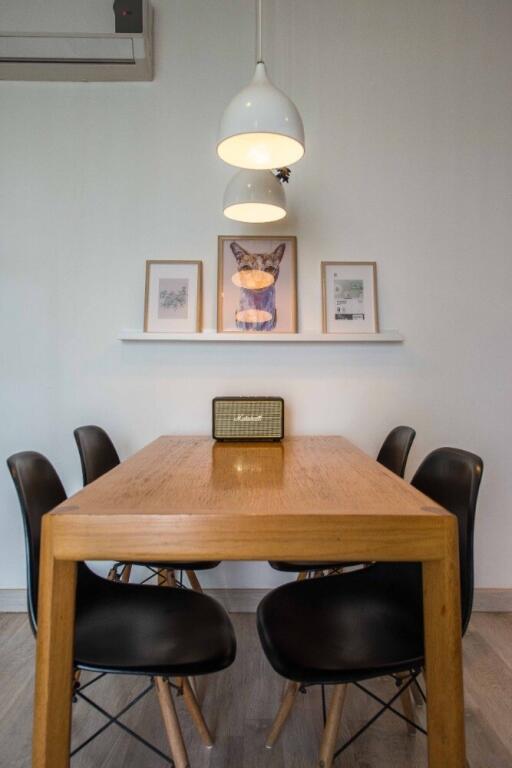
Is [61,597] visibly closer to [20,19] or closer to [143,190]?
[143,190]

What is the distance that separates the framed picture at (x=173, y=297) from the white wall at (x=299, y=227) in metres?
0.06

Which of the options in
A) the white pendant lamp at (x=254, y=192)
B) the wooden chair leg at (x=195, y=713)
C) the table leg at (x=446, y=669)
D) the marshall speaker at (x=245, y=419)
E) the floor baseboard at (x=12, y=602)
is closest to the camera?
the table leg at (x=446, y=669)

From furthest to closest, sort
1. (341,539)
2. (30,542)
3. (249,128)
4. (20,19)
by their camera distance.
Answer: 1. (20,19)
2. (249,128)
3. (30,542)
4. (341,539)

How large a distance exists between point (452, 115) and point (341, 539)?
222 cm

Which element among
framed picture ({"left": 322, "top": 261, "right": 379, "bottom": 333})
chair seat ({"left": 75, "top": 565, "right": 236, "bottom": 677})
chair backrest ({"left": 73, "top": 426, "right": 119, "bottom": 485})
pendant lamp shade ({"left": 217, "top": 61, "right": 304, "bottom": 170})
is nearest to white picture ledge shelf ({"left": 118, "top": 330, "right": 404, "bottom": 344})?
framed picture ({"left": 322, "top": 261, "right": 379, "bottom": 333})

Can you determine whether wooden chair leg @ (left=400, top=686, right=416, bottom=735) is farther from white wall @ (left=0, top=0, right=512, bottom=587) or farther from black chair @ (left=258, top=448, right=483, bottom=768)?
white wall @ (left=0, top=0, right=512, bottom=587)

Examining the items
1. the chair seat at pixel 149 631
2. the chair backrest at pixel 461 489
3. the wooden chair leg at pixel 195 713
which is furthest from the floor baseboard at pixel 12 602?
the chair backrest at pixel 461 489

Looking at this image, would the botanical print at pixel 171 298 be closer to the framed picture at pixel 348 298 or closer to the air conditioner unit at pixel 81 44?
the framed picture at pixel 348 298

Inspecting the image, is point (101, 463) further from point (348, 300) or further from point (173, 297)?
point (348, 300)

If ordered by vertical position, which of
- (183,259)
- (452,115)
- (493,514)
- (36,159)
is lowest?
(493,514)

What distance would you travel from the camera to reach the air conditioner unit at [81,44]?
80.0 inches

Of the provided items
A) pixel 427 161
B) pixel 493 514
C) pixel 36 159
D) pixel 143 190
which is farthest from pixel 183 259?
pixel 493 514

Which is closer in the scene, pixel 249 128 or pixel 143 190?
pixel 249 128

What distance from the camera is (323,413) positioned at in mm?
2219
